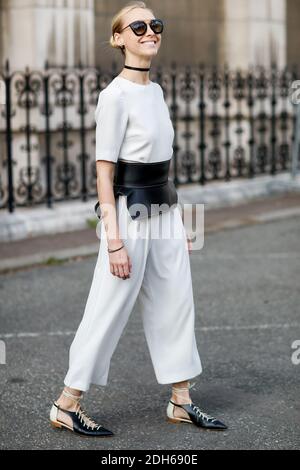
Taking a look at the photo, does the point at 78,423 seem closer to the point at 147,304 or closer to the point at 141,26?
the point at 147,304

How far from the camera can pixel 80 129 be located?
13.5m

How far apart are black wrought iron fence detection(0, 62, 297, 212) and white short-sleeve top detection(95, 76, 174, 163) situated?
6.47 metres

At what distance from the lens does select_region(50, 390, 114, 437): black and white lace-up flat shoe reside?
5.02 meters

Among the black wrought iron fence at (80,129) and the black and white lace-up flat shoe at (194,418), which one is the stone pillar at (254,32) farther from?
the black and white lace-up flat shoe at (194,418)

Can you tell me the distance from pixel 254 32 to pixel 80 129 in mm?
4772

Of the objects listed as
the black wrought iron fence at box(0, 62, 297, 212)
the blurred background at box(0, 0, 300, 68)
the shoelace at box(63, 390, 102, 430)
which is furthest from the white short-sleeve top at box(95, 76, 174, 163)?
the blurred background at box(0, 0, 300, 68)

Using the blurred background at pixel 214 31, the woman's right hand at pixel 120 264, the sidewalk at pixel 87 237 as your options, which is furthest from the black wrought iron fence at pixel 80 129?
the woman's right hand at pixel 120 264

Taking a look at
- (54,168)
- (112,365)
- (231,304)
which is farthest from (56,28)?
(112,365)

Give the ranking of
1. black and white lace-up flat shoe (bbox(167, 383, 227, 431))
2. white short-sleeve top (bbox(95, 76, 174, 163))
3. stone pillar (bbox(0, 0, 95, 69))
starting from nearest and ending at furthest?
white short-sleeve top (bbox(95, 76, 174, 163)) < black and white lace-up flat shoe (bbox(167, 383, 227, 431)) < stone pillar (bbox(0, 0, 95, 69))

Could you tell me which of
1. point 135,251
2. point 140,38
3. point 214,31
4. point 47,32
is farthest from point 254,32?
point 135,251

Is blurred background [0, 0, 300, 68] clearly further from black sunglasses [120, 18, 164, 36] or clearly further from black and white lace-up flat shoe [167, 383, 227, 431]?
black and white lace-up flat shoe [167, 383, 227, 431]

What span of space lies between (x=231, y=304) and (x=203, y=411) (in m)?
2.66

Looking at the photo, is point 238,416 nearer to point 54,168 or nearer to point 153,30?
point 153,30

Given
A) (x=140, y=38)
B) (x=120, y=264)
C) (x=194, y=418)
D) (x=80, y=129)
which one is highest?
(x=140, y=38)
